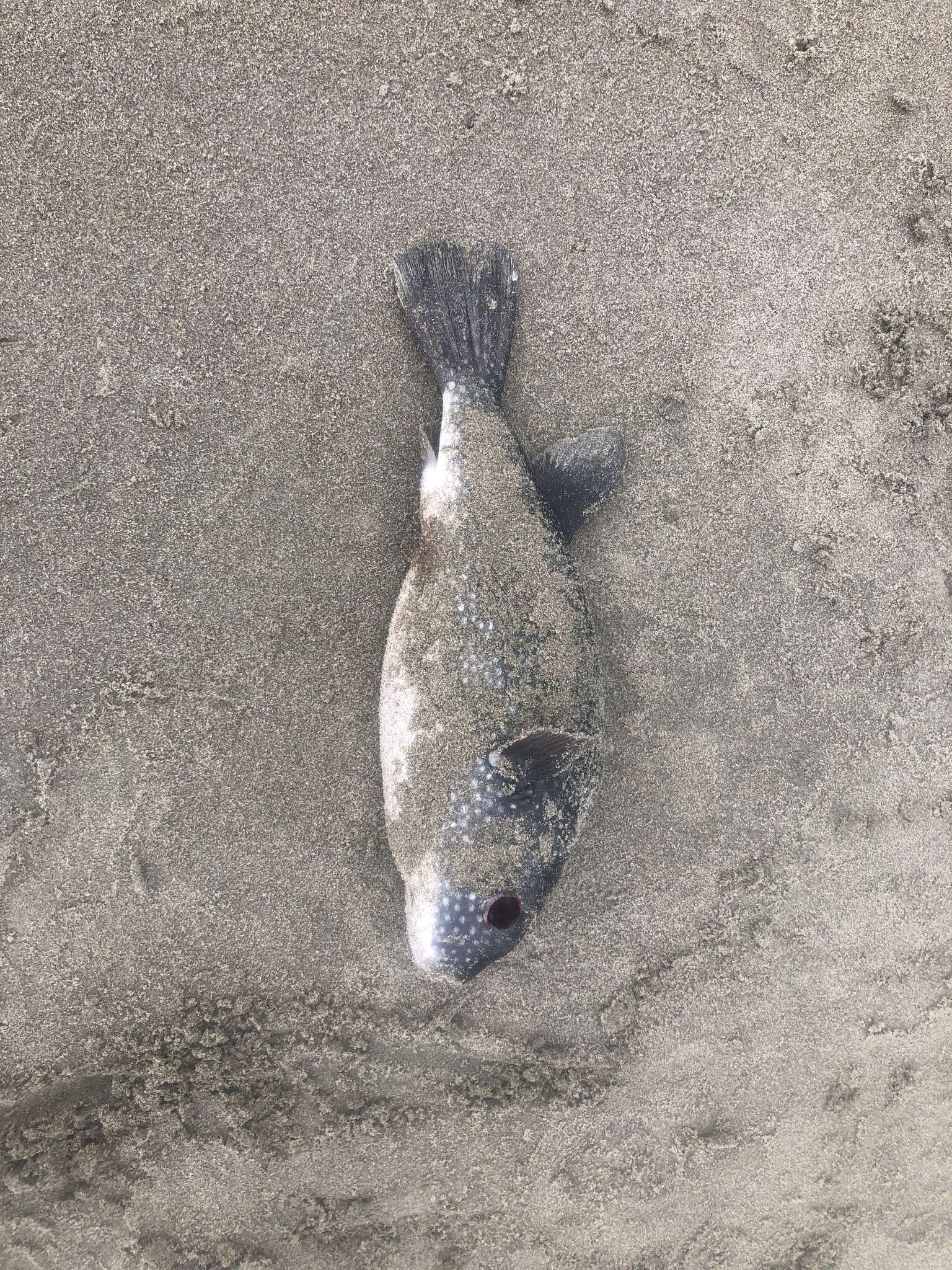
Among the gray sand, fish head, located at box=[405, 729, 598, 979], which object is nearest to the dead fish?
fish head, located at box=[405, 729, 598, 979]

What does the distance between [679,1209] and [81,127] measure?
19.7ft

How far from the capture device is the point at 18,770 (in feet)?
11.1

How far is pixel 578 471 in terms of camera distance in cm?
342

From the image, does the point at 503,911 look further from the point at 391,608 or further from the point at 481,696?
the point at 391,608

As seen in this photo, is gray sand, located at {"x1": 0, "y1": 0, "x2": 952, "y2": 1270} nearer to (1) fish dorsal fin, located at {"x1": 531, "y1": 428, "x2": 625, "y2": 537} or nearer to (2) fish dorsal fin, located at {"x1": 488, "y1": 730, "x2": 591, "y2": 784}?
(1) fish dorsal fin, located at {"x1": 531, "y1": 428, "x2": 625, "y2": 537}

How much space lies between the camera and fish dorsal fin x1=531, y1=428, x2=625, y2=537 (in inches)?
134

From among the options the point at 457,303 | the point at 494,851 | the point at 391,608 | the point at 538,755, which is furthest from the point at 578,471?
the point at 494,851

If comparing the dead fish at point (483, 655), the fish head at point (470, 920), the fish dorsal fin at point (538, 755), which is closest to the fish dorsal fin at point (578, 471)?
the dead fish at point (483, 655)

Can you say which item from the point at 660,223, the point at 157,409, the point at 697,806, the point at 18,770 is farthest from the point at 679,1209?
the point at 660,223

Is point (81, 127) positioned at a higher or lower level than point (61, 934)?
higher

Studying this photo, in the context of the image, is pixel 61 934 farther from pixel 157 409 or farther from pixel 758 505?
pixel 758 505

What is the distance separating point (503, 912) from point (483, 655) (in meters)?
1.09

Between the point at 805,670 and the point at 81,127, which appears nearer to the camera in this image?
the point at 81,127

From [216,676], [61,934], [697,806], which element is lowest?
[61,934]
